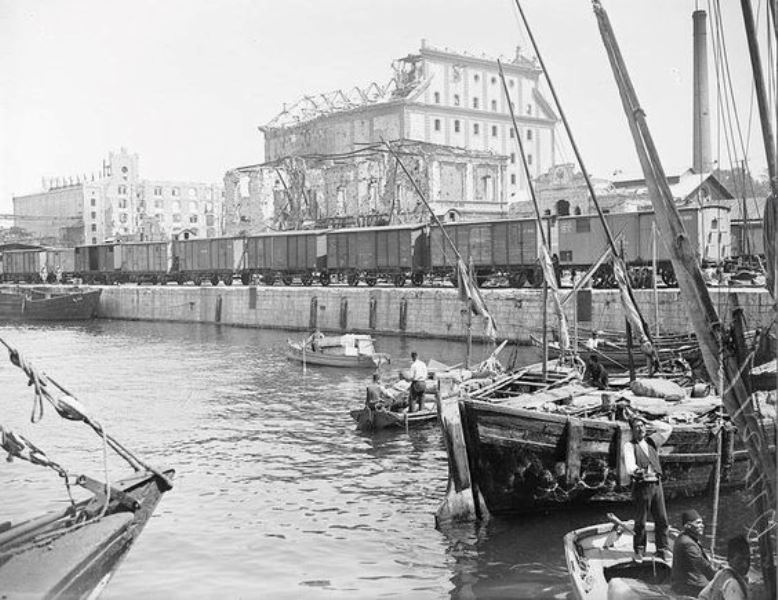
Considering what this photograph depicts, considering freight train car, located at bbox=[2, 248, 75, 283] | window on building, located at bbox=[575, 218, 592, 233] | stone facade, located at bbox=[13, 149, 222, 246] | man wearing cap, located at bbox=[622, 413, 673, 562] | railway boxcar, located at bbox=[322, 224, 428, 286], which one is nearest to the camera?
man wearing cap, located at bbox=[622, 413, 673, 562]

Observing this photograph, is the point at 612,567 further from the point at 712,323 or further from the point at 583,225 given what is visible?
the point at 583,225

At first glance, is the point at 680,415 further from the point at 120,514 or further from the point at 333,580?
the point at 120,514

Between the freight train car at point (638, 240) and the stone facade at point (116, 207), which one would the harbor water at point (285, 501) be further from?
the stone facade at point (116, 207)

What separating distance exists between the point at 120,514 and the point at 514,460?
19.6ft

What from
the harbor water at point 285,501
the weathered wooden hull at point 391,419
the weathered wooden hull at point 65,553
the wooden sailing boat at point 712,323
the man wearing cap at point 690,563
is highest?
the wooden sailing boat at point 712,323

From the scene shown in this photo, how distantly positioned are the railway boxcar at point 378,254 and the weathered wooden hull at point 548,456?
1492 inches

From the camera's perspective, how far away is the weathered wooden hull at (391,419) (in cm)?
2123

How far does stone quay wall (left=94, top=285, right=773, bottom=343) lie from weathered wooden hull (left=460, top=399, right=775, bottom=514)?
1364 centimetres

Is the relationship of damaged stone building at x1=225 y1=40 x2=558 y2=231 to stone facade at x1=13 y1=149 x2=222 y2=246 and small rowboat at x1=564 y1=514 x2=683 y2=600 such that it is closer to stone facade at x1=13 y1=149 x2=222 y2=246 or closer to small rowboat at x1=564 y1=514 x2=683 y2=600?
stone facade at x1=13 y1=149 x2=222 y2=246

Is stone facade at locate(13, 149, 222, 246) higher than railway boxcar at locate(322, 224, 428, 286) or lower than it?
higher

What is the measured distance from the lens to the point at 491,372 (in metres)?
23.8

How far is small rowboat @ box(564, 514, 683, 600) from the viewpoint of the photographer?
883 centimetres

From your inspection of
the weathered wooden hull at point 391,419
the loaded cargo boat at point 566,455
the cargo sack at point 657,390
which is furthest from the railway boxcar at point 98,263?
the loaded cargo boat at point 566,455

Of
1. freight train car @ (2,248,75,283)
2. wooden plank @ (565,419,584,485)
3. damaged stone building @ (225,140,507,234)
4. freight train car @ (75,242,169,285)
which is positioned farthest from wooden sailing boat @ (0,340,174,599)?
freight train car @ (2,248,75,283)
